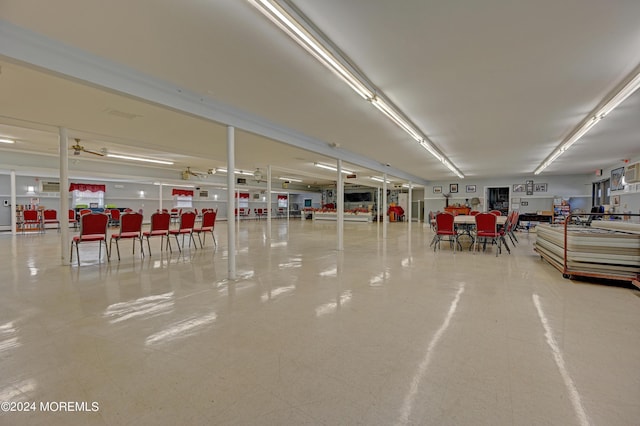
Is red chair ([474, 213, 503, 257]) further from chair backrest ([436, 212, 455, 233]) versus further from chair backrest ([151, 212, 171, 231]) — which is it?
chair backrest ([151, 212, 171, 231])

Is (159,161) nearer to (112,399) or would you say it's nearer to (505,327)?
(112,399)

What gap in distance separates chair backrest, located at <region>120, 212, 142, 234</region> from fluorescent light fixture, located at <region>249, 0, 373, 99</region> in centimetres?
532

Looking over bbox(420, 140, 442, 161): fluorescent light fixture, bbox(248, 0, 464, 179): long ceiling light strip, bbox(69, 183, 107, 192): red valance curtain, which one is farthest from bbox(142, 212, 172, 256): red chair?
bbox(69, 183, 107, 192): red valance curtain

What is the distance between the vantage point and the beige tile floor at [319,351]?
1475 millimetres

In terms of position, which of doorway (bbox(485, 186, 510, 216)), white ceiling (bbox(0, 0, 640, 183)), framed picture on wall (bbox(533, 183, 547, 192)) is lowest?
doorway (bbox(485, 186, 510, 216))

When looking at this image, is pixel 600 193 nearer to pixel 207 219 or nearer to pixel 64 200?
pixel 207 219

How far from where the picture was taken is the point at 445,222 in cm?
708

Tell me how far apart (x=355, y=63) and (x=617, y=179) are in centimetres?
1216

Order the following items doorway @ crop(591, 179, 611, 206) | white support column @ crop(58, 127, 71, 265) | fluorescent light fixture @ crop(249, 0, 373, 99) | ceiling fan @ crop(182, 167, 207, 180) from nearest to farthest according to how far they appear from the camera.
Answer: fluorescent light fixture @ crop(249, 0, 373, 99) < white support column @ crop(58, 127, 71, 265) < doorway @ crop(591, 179, 611, 206) < ceiling fan @ crop(182, 167, 207, 180)

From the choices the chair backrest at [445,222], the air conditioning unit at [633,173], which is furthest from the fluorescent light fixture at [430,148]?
the air conditioning unit at [633,173]

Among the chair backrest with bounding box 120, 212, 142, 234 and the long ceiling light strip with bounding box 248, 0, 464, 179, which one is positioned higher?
the long ceiling light strip with bounding box 248, 0, 464, 179

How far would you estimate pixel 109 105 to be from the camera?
452 cm

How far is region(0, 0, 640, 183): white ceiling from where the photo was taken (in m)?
2.34

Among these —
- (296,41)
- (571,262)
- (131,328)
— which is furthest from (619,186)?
(131,328)
